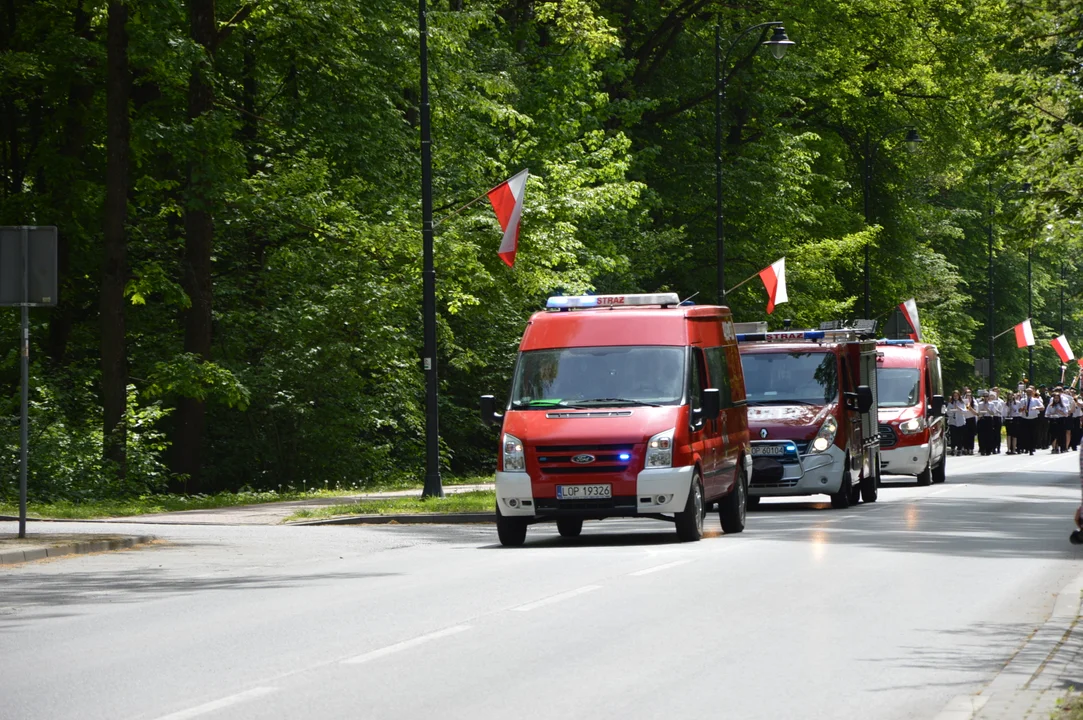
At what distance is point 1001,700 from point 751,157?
40.8 meters

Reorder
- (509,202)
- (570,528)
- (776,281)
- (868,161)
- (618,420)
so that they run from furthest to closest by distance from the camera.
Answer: (868,161)
(776,281)
(509,202)
(570,528)
(618,420)

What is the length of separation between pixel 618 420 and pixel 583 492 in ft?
2.74

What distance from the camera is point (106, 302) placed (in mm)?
31031

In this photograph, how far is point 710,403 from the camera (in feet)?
62.4

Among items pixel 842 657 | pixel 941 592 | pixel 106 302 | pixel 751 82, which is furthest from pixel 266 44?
pixel 842 657

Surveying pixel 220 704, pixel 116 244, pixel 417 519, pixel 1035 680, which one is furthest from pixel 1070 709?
pixel 116 244

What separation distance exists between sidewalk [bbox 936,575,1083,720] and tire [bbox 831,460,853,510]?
13.6 m

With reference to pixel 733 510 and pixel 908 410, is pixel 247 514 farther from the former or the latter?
pixel 908 410

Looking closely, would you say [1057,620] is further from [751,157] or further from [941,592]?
[751,157]

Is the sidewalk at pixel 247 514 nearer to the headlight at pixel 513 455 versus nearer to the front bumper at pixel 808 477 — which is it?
the front bumper at pixel 808 477

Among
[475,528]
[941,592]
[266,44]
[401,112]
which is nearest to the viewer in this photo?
[941,592]

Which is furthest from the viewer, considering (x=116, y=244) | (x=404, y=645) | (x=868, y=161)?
(x=868, y=161)

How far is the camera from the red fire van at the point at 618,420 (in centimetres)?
1844

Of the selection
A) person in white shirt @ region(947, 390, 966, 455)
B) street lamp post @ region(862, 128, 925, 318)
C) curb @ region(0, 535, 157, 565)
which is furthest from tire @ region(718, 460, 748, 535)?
person in white shirt @ region(947, 390, 966, 455)
